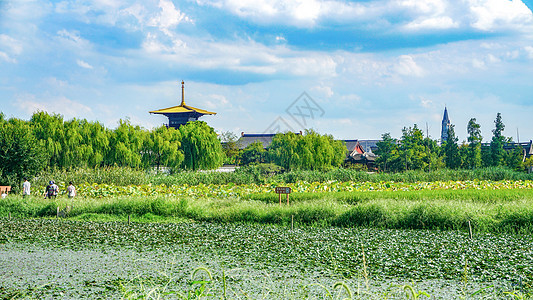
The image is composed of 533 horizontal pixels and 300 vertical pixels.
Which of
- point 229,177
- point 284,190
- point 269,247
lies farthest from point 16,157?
point 269,247

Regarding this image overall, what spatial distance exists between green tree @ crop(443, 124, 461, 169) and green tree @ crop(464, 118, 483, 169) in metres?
0.67

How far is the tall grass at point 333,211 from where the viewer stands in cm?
1254

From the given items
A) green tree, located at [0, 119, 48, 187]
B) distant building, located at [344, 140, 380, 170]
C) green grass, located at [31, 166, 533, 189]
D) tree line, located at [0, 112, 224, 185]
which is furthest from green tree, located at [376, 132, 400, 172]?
green tree, located at [0, 119, 48, 187]

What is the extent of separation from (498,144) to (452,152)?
315cm

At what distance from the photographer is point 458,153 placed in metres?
35.5

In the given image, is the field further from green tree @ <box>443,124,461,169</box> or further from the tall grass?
green tree @ <box>443,124,461,169</box>

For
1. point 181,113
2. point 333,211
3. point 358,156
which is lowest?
point 333,211

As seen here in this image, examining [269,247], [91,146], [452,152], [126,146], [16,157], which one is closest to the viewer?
[269,247]

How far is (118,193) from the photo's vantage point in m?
19.8

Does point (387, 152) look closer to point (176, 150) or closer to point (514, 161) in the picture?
point (514, 161)

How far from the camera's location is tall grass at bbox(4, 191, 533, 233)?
494 inches

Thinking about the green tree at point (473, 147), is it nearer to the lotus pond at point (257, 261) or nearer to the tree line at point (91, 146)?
the tree line at point (91, 146)

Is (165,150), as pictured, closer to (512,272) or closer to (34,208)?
(34,208)

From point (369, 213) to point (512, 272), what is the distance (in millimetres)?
5927
